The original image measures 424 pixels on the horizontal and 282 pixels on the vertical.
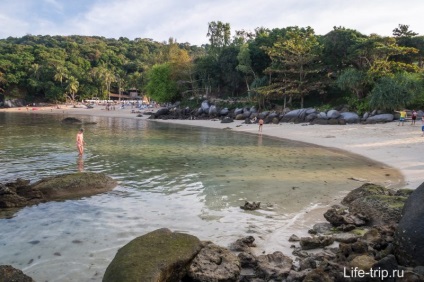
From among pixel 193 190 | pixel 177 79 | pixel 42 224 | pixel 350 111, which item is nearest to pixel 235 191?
pixel 193 190

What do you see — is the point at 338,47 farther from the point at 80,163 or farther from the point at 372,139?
the point at 80,163

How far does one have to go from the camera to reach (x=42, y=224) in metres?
9.50

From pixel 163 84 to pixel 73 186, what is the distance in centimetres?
5799

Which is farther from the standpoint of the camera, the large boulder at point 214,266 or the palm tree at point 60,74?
the palm tree at point 60,74

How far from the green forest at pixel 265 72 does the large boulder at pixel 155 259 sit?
1444 inches

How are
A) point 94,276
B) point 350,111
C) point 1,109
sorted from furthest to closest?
point 1,109 → point 350,111 → point 94,276

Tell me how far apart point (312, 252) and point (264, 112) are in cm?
4081

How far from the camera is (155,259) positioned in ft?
18.7

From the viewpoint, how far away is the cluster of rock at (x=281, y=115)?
37500 millimetres

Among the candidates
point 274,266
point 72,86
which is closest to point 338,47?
point 274,266

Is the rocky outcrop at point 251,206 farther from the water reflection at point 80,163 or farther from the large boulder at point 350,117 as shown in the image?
the large boulder at point 350,117

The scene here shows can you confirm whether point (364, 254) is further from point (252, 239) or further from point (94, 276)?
point (94, 276)

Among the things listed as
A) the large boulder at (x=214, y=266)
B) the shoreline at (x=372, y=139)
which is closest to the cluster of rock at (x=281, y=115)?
the shoreline at (x=372, y=139)

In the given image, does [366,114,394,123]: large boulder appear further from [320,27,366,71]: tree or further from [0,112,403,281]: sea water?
[0,112,403,281]: sea water
